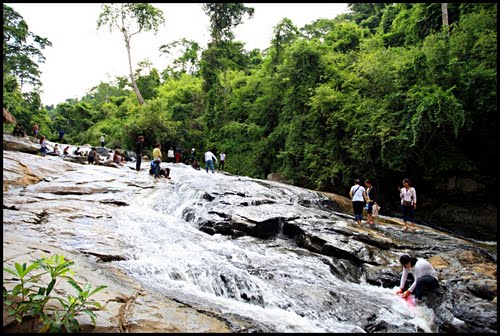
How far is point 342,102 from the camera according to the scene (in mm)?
17047

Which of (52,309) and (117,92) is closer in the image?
(52,309)

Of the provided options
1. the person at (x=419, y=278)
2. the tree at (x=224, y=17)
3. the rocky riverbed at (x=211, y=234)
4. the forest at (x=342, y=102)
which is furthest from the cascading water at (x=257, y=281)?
the tree at (x=224, y=17)

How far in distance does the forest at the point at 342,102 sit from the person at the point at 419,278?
7757 mm

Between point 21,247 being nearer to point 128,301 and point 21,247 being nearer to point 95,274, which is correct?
point 95,274

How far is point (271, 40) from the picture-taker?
90.4ft

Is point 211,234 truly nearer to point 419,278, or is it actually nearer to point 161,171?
point 419,278

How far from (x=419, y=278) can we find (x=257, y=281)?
3.13 meters

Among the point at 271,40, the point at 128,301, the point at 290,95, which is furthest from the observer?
the point at 271,40

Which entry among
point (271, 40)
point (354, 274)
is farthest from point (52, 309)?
point (271, 40)

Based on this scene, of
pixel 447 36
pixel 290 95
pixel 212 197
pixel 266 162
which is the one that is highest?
pixel 447 36

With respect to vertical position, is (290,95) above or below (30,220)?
above

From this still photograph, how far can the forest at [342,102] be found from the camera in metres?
13.5

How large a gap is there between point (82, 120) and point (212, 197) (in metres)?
40.5

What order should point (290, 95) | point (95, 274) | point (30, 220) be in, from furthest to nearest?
point (290, 95)
point (30, 220)
point (95, 274)
